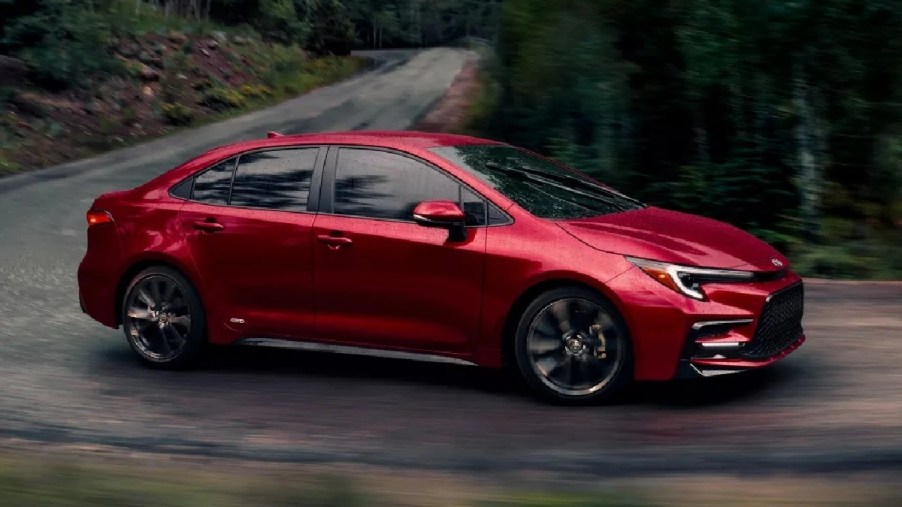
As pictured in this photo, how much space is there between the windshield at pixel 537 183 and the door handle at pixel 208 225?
1.58m

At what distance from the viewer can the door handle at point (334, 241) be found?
8.14 m

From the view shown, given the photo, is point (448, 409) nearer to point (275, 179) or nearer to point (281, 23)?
point (275, 179)

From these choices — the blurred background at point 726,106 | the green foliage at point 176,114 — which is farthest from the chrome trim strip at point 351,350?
the green foliage at point 176,114

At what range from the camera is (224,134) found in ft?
99.5

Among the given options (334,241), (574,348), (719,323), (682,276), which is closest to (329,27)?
(334,241)

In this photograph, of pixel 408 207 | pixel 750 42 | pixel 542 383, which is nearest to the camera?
pixel 542 383

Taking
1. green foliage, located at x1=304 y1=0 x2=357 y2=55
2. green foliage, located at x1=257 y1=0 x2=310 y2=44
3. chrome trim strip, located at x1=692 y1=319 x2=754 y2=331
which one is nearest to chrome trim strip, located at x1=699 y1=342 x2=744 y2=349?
chrome trim strip, located at x1=692 y1=319 x2=754 y2=331

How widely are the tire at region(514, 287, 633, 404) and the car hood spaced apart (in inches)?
13.3

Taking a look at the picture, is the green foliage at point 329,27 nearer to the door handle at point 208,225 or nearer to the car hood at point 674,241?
the door handle at point 208,225

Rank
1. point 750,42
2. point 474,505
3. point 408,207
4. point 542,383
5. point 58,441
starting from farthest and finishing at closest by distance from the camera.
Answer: point 750,42 → point 408,207 → point 542,383 → point 58,441 → point 474,505

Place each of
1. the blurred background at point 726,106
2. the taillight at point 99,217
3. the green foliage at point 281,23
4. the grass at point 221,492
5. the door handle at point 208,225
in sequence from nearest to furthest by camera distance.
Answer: the grass at point 221,492 < the door handle at point 208,225 < the taillight at point 99,217 < the blurred background at point 726,106 < the green foliage at point 281,23

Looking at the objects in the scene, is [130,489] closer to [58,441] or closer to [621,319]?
[58,441]

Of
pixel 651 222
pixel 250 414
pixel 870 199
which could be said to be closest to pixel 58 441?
pixel 250 414

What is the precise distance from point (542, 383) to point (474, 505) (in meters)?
2.69
